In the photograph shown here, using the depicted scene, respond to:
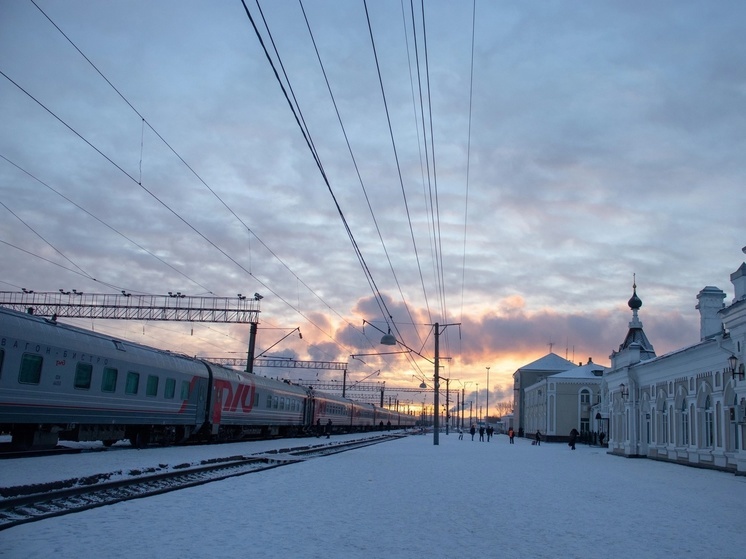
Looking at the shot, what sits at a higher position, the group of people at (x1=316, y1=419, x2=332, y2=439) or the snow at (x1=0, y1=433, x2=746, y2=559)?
the group of people at (x1=316, y1=419, x2=332, y2=439)

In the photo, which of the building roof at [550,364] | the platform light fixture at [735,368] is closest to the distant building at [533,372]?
the building roof at [550,364]

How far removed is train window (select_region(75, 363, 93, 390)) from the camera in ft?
62.4

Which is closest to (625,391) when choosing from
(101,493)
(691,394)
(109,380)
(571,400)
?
(691,394)

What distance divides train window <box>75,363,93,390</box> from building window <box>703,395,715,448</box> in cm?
2250

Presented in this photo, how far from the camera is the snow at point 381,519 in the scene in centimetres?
832

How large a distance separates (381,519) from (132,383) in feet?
44.1

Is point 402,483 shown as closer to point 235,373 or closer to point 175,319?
point 235,373

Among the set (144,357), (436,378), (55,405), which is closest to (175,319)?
(436,378)

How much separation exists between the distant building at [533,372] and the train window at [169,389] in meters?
60.8

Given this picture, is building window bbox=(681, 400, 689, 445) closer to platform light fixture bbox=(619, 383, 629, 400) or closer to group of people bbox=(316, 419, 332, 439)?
platform light fixture bbox=(619, 383, 629, 400)

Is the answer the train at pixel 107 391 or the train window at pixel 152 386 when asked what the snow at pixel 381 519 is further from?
the train window at pixel 152 386

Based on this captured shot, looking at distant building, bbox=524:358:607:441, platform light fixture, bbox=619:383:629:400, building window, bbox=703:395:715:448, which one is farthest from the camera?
distant building, bbox=524:358:607:441

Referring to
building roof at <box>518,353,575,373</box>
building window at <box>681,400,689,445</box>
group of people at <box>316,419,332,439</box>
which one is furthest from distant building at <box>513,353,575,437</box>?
building window at <box>681,400,689,445</box>

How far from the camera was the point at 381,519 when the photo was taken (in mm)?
11031
